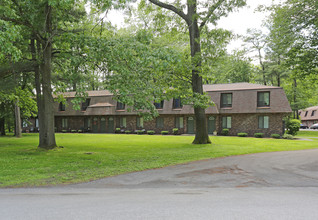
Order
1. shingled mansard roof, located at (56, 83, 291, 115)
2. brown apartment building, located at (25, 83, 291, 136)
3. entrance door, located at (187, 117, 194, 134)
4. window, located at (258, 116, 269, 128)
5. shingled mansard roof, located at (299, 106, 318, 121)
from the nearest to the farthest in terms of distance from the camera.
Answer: shingled mansard roof, located at (56, 83, 291, 115)
brown apartment building, located at (25, 83, 291, 136)
window, located at (258, 116, 269, 128)
entrance door, located at (187, 117, 194, 134)
shingled mansard roof, located at (299, 106, 318, 121)

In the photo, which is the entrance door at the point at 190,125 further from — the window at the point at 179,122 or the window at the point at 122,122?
the window at the point at 122,122

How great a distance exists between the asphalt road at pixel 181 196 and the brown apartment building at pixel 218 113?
22002 mm

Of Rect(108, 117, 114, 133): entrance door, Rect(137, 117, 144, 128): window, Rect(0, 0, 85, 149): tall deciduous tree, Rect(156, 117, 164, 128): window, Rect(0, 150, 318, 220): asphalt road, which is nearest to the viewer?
Rect(0, 150, 318, 220): asphalt road

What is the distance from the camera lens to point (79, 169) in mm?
9758

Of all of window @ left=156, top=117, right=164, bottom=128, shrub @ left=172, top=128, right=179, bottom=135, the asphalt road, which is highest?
window @ left=156, top=117, right=164, bottom=128

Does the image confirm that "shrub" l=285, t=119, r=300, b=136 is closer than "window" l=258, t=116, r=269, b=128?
Yes

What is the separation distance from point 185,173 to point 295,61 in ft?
39.6

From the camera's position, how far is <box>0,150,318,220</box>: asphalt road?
14.9 feet

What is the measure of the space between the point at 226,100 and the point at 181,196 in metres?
28.4

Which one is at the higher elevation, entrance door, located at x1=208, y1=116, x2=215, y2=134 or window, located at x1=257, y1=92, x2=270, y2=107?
window, located at x1=257, y1=92, x2=270, y2=107

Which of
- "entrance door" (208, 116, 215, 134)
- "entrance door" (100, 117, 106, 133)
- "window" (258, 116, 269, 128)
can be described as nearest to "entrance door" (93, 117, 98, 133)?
"entrance door" (100, 117, 106, 133)

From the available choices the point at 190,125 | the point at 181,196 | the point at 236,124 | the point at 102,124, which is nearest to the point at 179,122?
the point at 190,125

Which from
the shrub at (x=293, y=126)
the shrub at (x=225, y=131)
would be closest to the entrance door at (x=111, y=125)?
the shrub at (x=225, y=131)

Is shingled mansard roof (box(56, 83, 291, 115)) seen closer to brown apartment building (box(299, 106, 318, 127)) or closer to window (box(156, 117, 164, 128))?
window (box(156, 117, 164, 128))
